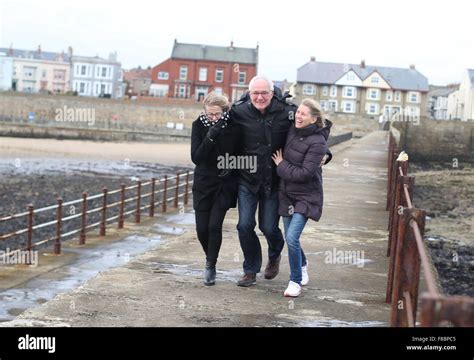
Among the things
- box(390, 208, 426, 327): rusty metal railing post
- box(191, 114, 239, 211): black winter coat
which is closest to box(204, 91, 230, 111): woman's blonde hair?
box(191, 114, 239, 211): black winter coat

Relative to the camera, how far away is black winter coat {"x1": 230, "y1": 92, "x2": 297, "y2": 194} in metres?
6.27

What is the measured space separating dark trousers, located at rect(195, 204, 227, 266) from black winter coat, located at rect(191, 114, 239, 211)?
49mm

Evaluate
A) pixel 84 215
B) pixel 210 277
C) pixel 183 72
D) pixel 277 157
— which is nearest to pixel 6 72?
pixel 183 72

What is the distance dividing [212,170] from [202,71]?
79.1m

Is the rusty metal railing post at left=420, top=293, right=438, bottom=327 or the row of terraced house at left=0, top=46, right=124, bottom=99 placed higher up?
the row of terraced house at left=0, top=46, right=124, bottom=99

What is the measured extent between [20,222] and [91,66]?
267ft

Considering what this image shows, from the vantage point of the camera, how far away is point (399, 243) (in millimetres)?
4977

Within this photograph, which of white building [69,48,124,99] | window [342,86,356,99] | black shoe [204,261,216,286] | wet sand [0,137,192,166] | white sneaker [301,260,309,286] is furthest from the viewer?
white building [69,48,124,99]

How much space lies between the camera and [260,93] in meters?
6.12

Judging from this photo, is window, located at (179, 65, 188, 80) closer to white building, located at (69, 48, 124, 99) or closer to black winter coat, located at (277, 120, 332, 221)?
white building, located at (69, 48, 124, 99)

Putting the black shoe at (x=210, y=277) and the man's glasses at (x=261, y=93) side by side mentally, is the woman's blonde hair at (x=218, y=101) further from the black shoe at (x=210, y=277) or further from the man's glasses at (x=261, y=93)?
the black shoe at (x=210, y=277)

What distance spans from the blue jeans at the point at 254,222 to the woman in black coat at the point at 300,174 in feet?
0.45

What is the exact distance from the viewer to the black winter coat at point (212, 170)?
6207 mm

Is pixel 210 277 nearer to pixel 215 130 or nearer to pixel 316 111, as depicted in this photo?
pixel 215 130
